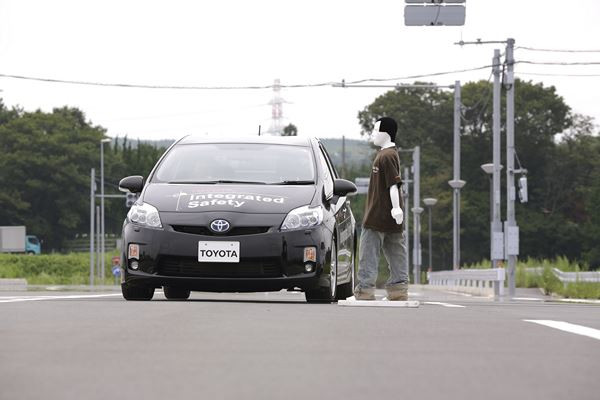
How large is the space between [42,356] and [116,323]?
7.00 ft

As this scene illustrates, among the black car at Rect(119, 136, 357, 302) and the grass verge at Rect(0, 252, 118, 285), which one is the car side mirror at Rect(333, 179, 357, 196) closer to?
the black car at Rect(119, 136, 357, 302)

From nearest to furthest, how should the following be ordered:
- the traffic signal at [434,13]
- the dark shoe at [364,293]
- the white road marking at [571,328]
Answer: the white road marking at [571,328] → the dark shoe at [364,293] → the traffic signal at [434,13]

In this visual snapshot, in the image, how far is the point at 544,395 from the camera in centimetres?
561

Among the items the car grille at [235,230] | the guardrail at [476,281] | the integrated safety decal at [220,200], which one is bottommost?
the guardrail at [476,281]

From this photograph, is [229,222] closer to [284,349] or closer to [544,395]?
[284,349]

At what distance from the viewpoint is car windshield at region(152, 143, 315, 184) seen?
13836 millimetres

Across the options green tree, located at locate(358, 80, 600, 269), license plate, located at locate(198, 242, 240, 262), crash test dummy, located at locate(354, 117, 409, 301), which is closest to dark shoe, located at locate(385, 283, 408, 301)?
crash test dummy, located at locate(354, 117, 409, 301)

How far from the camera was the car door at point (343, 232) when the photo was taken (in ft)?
46.6

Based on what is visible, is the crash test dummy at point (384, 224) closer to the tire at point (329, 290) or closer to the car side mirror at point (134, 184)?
the tire at point (329, 290)

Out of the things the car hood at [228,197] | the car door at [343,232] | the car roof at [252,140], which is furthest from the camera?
the car roof at [252,140]

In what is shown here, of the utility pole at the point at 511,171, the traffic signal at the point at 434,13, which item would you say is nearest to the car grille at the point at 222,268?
the traffic signal at the point at 434,13

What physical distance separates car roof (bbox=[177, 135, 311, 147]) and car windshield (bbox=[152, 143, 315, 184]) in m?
0.10

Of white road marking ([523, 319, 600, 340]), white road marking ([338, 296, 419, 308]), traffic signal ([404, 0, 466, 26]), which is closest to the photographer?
white road marking ([523, 319, 600, 340])

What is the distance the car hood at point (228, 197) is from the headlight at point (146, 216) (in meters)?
0.06
